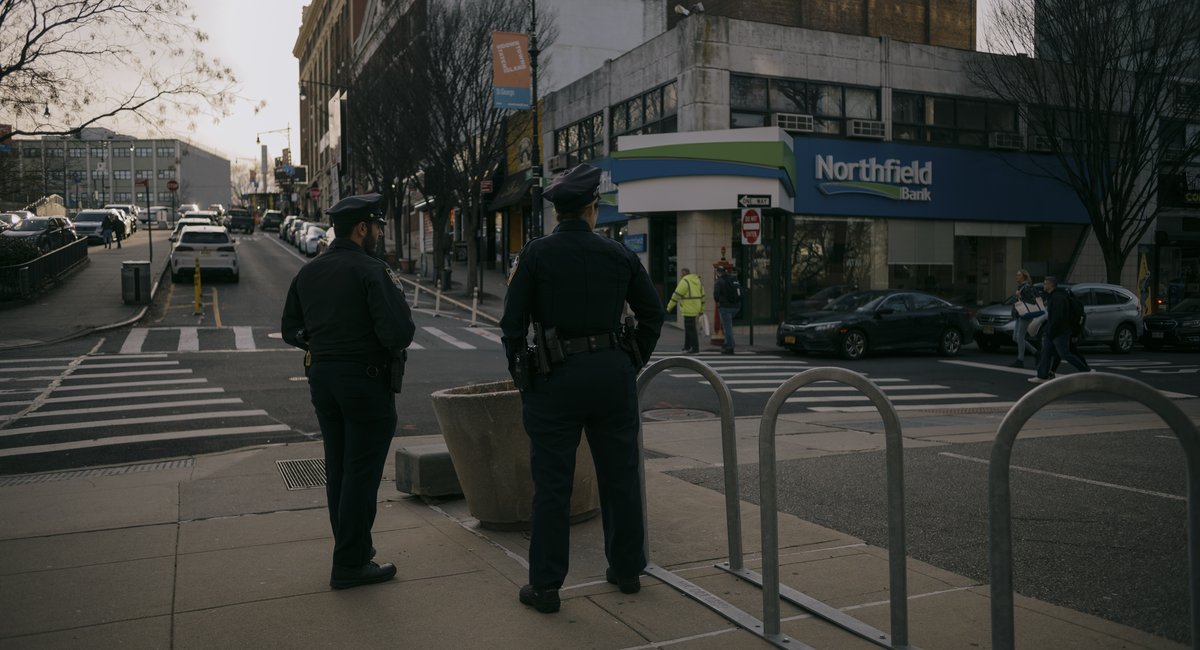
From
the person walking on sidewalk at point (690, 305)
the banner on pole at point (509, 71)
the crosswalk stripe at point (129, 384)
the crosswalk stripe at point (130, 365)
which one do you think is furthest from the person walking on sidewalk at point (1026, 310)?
the crosswalk stripe at point (130, 365)

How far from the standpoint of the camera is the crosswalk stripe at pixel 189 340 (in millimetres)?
19203

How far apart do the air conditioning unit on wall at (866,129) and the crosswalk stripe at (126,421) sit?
22315mm

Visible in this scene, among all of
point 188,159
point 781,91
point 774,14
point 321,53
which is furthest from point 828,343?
point 188,159

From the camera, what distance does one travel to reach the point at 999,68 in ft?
99.6

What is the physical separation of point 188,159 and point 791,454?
14214 cm

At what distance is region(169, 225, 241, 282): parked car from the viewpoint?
111 ft

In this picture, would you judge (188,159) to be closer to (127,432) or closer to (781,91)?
(781,91)

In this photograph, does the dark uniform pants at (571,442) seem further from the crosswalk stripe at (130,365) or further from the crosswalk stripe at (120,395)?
the crosswalk stripe at (130,365)

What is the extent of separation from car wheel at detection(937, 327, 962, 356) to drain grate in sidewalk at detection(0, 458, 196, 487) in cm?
1778

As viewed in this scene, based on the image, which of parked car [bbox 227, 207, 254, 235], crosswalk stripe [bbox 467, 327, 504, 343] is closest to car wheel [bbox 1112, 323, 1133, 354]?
crosswalk stripe [bbox 467, 327, 504, 343]

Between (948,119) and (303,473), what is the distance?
1122 inches

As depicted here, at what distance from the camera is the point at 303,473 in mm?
8164

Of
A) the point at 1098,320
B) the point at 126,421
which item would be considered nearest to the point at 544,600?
the point at 126,421

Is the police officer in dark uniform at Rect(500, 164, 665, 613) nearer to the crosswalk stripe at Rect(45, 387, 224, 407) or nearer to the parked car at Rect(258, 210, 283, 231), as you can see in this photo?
the crosswalk stripe at Rect(45, 387, 224, 407)
